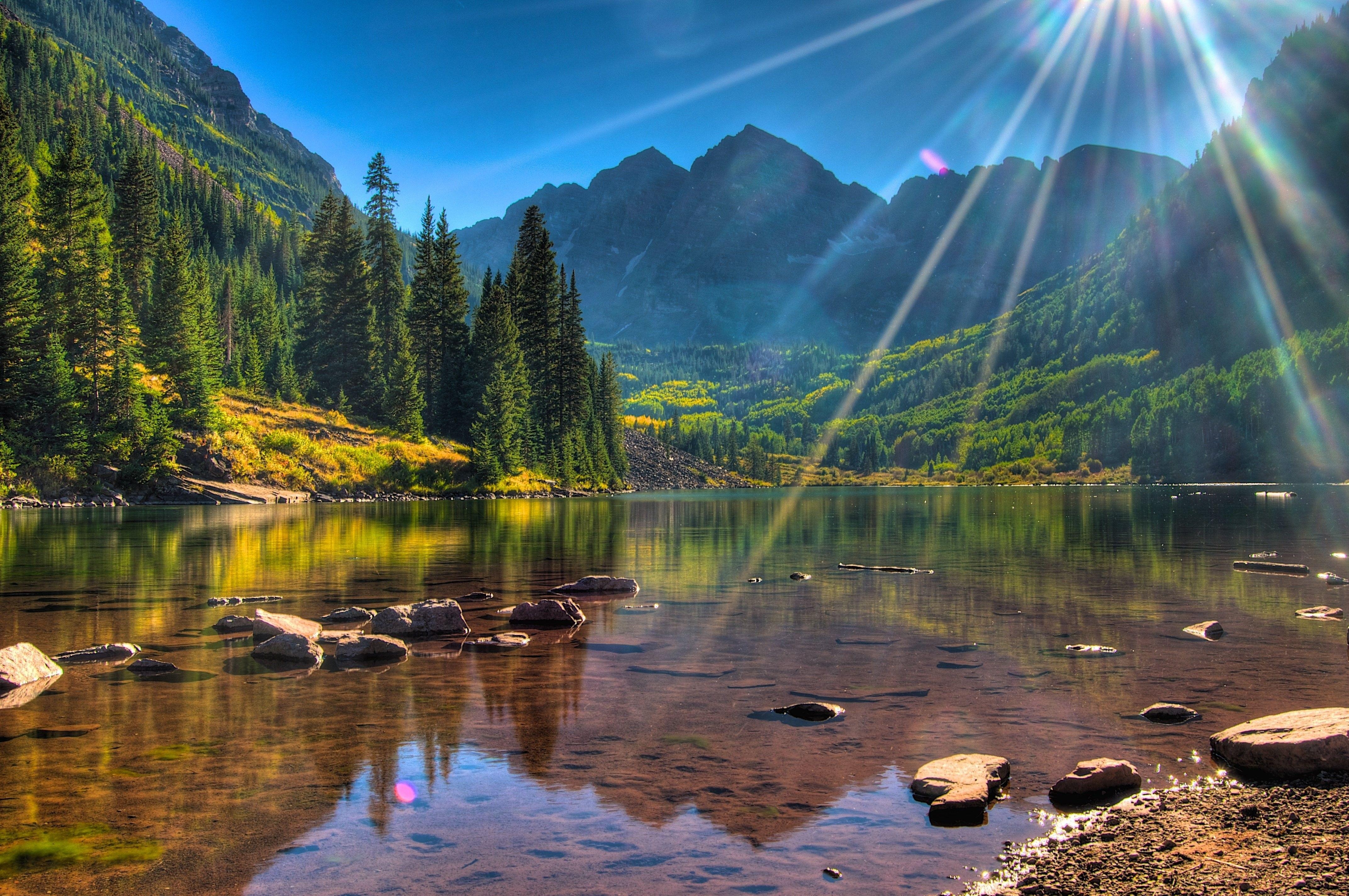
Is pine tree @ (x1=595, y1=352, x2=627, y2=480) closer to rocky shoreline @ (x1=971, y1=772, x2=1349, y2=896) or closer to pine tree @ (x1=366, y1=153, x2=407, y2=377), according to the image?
pine tree @ (x1=366, y1=153, x2=407, y2=377)

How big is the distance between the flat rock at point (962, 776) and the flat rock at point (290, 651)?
1129 centimetres

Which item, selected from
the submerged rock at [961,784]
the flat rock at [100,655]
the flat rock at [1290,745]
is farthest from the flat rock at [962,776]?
the flat rock at [100,655]

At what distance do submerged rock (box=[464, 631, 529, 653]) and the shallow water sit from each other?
52cm

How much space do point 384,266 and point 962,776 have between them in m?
121

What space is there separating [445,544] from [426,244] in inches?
3448

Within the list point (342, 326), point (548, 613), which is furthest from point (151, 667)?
point (342, 326)

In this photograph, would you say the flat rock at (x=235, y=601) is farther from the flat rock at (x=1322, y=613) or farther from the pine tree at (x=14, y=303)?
the pine tree at (x=14, y=303)

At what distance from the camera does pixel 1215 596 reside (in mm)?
22156

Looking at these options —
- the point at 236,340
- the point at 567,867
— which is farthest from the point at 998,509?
the point at 236,340

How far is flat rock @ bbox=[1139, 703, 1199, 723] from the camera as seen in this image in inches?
431

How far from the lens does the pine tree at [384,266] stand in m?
113

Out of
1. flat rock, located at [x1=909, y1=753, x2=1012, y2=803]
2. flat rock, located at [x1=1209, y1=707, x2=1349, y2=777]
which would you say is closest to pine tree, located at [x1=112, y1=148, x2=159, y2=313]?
flat rock, located at [x1=909, y1=753, x2=1012, y2=803]

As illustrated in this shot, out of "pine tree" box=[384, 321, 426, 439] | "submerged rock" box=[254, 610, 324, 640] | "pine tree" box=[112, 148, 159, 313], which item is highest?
"pine tree" box=[112, 148, 159, 313]

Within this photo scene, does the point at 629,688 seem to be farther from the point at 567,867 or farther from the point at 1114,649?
the point at 1114,649
